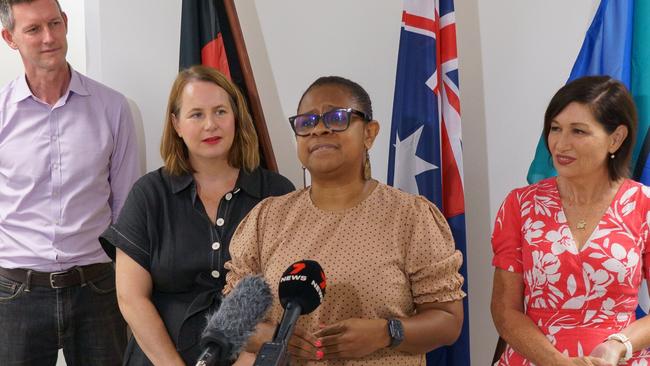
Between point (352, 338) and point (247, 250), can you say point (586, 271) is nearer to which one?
point (352, 338)

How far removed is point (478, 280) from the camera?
2.90m

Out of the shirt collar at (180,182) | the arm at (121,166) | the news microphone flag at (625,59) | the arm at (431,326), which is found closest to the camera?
the arm at (431,326)

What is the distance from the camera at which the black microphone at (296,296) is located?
1.07 meters

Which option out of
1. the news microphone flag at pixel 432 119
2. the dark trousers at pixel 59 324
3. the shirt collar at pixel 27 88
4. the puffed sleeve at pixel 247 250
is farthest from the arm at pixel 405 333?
the shirt collar at pixel 27 88

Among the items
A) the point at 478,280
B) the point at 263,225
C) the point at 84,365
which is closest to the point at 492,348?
the point at 478,280

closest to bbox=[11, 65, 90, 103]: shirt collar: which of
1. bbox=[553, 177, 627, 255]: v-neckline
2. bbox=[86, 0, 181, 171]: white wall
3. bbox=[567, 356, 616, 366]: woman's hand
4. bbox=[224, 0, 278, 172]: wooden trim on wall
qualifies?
bbox=[86, 0, 181, 171]: white wall

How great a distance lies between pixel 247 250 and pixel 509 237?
2.81ft

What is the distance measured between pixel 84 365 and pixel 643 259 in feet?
7.00

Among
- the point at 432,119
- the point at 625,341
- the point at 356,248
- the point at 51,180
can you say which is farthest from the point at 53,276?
the point at 625,341

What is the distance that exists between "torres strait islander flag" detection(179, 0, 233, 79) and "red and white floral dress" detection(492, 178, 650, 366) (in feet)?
4.93

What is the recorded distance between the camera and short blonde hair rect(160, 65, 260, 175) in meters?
Answer: 2.29

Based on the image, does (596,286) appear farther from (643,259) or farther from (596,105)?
(596,105)

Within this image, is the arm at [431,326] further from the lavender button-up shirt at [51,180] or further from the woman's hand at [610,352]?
the lavender button-up shirt at [51,180]

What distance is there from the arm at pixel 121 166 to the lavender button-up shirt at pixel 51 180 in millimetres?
41
